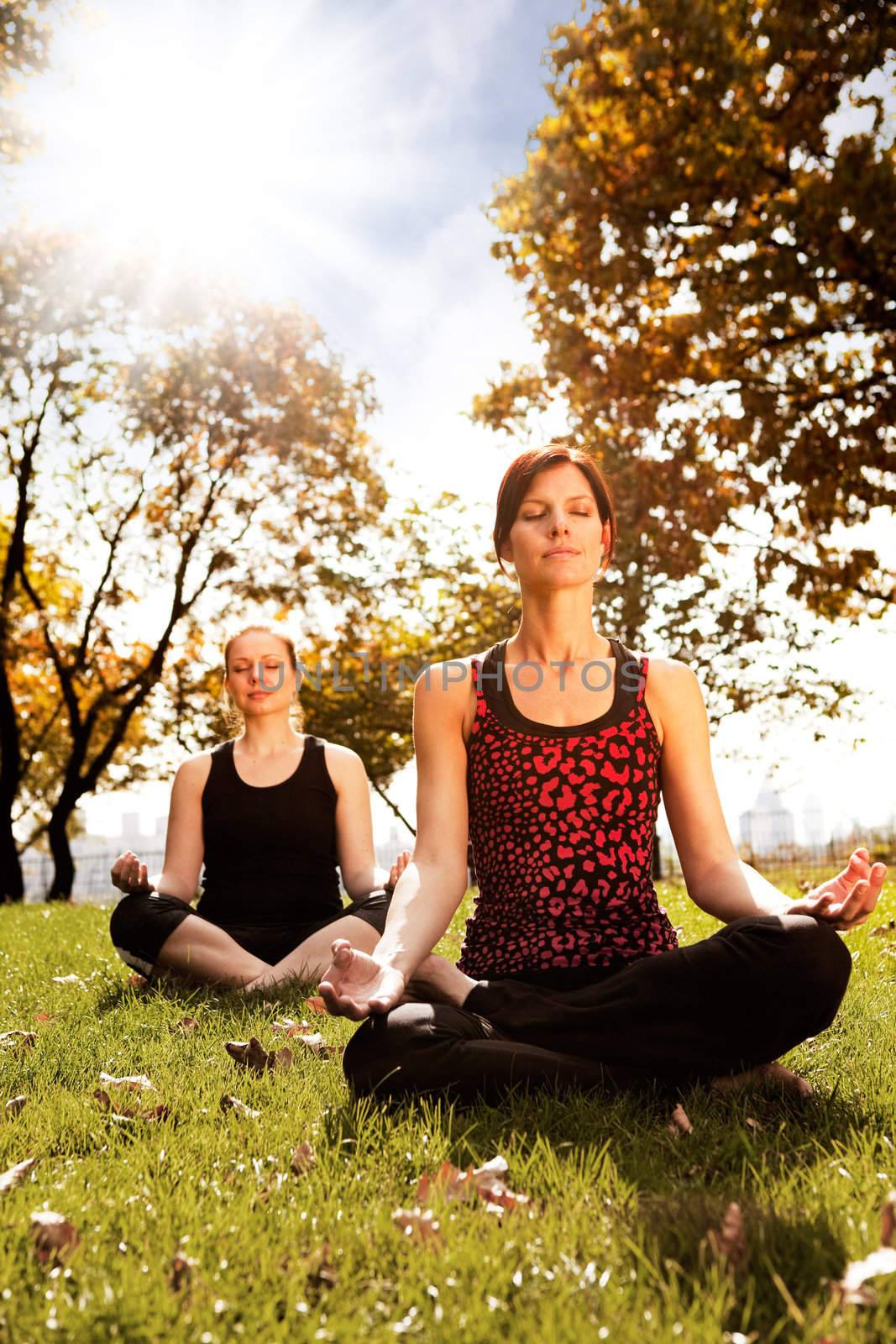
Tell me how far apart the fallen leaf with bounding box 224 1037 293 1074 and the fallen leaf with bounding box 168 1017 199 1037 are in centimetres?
58

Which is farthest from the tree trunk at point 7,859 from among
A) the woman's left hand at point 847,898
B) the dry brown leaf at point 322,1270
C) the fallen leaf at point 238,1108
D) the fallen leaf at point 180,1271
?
the dry brown leaf at point 322,1270

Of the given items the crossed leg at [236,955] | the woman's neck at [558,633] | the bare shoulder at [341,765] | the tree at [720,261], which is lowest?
the crossed leg at [236,955]

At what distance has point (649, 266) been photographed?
12.6 metres

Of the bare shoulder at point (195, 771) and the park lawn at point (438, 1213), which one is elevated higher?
the bare shoulder at point (195, 771)

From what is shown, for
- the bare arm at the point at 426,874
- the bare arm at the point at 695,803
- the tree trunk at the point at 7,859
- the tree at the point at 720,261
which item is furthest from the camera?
the tree trunk at the point at 7,859

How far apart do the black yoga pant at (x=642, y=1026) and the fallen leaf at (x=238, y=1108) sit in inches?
11.7

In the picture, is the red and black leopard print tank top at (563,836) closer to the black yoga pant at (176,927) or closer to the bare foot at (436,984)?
the bare foot at (436,984)

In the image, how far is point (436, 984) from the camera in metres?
3.30

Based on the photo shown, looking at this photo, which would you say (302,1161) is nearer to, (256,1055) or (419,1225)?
(419,1225)

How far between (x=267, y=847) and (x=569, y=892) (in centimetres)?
302

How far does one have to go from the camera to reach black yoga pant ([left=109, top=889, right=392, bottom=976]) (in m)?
5.70

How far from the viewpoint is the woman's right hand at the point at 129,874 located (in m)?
5.45

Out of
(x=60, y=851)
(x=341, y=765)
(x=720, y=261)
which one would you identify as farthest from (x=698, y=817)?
(x=60, y=851)

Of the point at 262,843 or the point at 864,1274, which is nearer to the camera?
the point at 864,1274
